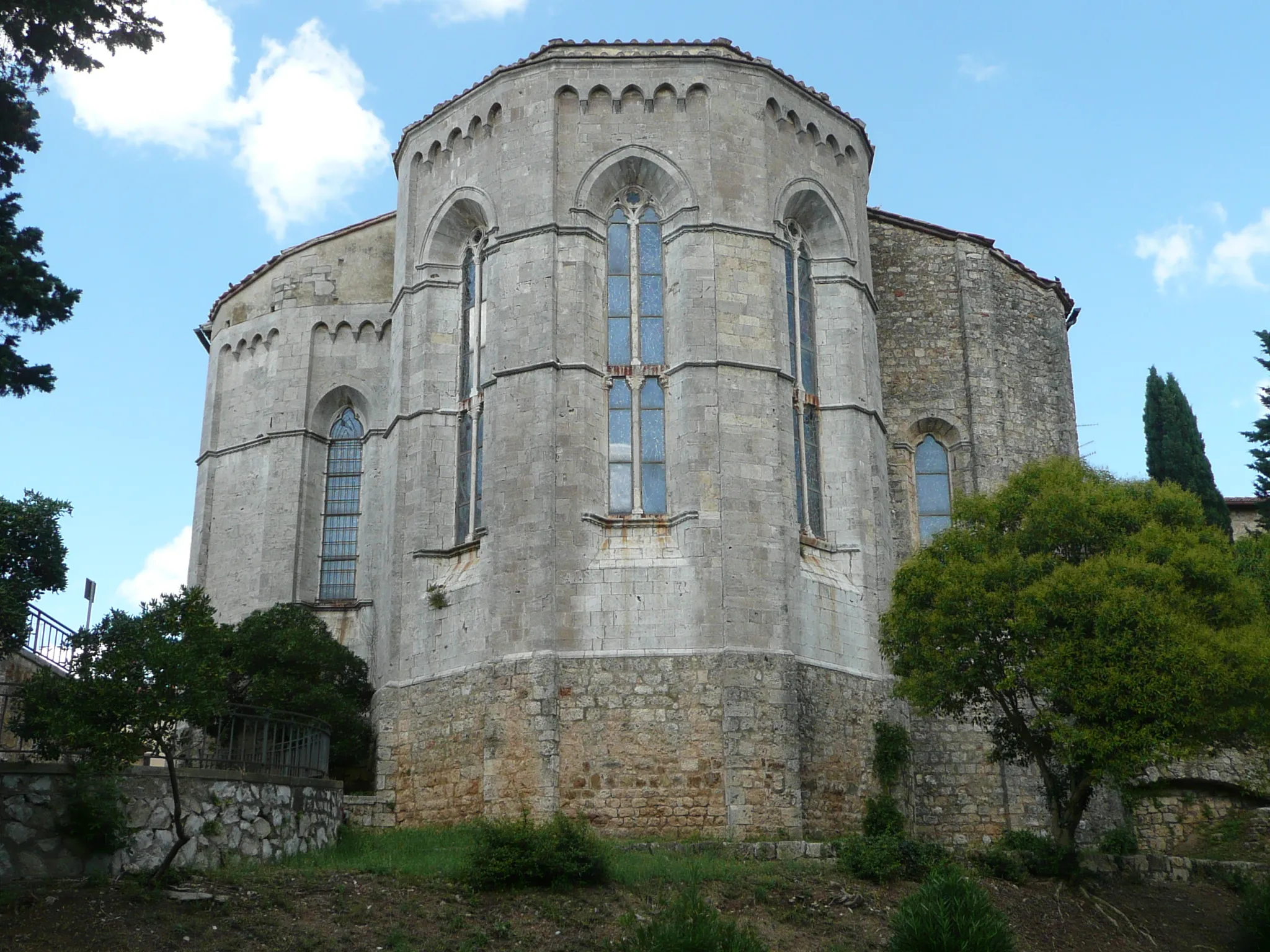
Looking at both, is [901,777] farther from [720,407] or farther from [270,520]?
Answer: [270,520]

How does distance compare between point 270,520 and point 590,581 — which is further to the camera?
point 270,520

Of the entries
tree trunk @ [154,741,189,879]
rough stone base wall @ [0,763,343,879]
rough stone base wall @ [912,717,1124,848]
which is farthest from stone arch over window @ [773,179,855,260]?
tree trunk @ [154,741,189,879]

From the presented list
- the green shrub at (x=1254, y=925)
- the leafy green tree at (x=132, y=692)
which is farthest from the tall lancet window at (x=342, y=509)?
the green shrub at (x=1254, y=925)

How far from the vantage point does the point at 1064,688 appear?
2094 cm

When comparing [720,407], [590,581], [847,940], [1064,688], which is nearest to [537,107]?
Answer: [720,407]

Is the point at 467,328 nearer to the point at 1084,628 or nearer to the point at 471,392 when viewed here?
the point at 471,392

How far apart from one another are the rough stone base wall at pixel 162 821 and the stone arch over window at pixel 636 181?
41.5 feet

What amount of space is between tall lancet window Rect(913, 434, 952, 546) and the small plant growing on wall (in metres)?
10.7

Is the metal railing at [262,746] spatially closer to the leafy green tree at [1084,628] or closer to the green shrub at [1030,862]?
the leafy green tree at [1084,628]

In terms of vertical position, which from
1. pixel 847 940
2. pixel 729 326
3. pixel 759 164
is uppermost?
pixel 759 164

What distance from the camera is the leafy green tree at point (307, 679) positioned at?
25953mm

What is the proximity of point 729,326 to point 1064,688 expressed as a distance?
9377mm

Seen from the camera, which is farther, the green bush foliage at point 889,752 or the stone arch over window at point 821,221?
the stone arch over window at point 821,221

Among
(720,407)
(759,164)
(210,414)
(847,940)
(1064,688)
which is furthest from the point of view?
(210,414)
